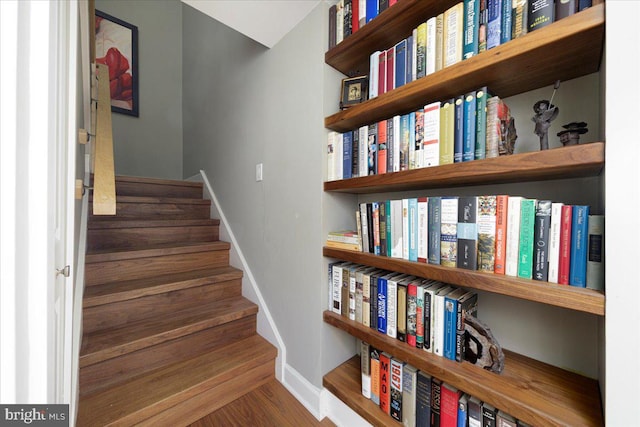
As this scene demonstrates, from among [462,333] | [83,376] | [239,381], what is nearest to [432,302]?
[462,333]

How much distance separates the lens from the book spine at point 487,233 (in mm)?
781

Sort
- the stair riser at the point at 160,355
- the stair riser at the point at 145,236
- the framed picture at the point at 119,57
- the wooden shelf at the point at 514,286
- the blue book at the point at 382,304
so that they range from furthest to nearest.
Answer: the framed picture at the point at 119,57 → the stair riser at the point at 145,236 → the stair riser at the point at 160,355 → the blue book at the point at 382,304 → the wooden shelf at the point at 514,286

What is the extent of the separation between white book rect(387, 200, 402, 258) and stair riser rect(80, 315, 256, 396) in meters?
1.17

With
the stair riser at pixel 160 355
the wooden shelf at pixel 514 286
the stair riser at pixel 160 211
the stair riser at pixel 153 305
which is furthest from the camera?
the stair riser at pixel 160 211

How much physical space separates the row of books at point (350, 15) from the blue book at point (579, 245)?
102cm

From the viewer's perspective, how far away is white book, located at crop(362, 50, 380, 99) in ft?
3.59

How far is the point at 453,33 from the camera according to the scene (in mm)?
862

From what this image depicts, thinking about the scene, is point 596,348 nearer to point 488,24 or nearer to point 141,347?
point 488,24

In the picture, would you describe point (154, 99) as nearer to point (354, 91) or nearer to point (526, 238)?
point (354, 91)

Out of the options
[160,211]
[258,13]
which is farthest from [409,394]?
[160,211]

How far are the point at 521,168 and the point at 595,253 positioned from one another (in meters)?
0.28

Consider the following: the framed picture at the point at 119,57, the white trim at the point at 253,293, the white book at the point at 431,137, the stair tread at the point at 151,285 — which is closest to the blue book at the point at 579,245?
the white book at the point at 431,137

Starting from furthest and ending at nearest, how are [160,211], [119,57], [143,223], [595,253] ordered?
[119,57], [160,211], [143,223], [595,253]

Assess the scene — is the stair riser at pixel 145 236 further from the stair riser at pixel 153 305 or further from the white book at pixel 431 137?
the white book at pixel 431 137
